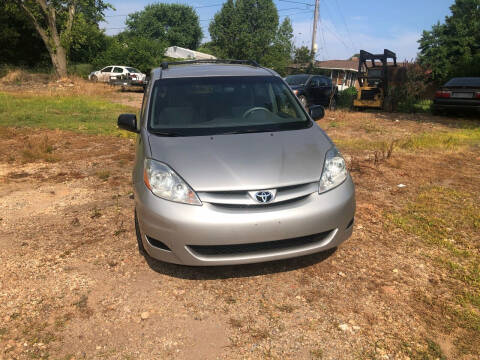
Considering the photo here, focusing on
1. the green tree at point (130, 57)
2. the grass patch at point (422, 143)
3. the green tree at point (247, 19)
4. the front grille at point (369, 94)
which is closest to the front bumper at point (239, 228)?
the grass patch at point (422, 143)

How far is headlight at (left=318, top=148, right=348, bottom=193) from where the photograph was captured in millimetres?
2912

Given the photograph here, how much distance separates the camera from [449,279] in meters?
3.06

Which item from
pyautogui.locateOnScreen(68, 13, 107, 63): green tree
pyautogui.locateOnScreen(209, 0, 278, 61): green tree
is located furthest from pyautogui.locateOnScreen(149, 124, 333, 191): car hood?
pyautogui.locateOnScreen(209, 0, 278, 61): green tree

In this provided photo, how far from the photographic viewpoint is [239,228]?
8.44 feet

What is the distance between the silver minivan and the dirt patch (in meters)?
0.34

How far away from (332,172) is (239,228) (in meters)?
0.98

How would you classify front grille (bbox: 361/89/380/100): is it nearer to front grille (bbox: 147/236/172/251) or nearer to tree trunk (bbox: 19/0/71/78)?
front grille (bbox: 147/236/172/251)

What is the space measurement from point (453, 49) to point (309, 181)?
30.3 meters

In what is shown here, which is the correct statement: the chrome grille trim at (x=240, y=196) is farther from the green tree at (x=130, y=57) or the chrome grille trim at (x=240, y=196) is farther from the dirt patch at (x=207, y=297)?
the green tree at (x=130, y=57)

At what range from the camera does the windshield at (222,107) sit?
3521 millimetres

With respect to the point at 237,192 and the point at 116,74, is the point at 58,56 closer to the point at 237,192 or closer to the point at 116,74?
the point at 116,74

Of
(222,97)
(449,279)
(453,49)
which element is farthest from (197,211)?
(453,49)

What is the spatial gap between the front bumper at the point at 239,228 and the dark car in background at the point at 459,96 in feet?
39.1

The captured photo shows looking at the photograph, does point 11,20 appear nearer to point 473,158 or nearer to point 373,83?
point 373,83
